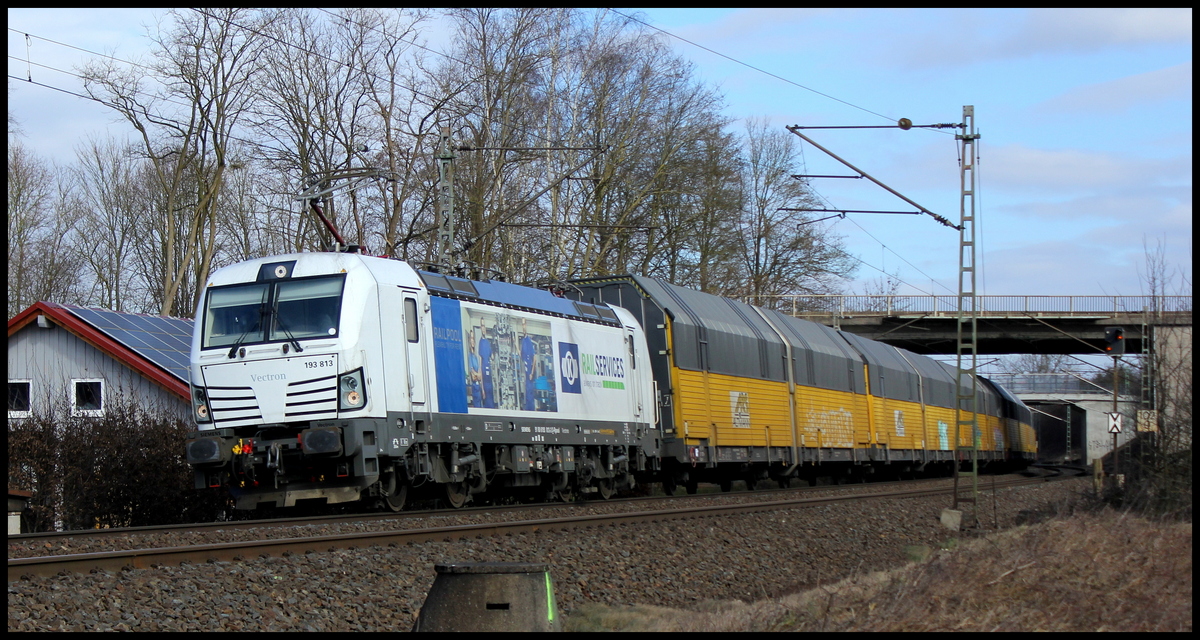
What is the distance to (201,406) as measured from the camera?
1383 cm

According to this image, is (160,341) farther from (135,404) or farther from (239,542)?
(239,542)

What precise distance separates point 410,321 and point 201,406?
8.84ft

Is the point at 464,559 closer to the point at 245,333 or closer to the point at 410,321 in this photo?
the point at 410,321

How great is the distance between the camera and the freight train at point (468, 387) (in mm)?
13273

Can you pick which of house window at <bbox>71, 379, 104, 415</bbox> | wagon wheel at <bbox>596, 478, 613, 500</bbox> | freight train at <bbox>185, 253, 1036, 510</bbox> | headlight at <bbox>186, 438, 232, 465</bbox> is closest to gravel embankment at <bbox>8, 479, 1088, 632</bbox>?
freight train at <bbox>185, 253, 1036, 510</bbox>

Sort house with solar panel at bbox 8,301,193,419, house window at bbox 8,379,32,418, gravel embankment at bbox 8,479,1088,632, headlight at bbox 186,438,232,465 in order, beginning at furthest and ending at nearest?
house window at bbox 8,379,32,418 < house with solar panel at bbox 8,301,193,419 < headlight at bbox 186,438,232,465 < gravel embankment at bbox 8,479,1088,632

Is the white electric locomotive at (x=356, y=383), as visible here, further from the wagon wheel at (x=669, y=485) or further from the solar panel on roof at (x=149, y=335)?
the solar panel on roof at (x=149, y=335)

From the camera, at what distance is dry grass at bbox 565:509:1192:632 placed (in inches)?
291

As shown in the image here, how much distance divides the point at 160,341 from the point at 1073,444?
65.2 m

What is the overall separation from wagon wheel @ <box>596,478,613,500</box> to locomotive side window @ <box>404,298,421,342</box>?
5.82 metres

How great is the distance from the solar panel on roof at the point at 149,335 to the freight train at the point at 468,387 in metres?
5.00

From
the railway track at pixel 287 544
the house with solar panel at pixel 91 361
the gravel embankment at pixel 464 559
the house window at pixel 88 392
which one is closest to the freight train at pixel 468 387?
the railway track at pixel 287 544

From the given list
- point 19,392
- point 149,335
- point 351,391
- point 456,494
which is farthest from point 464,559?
point 19,392

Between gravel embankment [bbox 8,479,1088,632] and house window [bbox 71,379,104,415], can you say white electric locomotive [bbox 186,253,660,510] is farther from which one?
house window [bbox 71,379,104,415]
